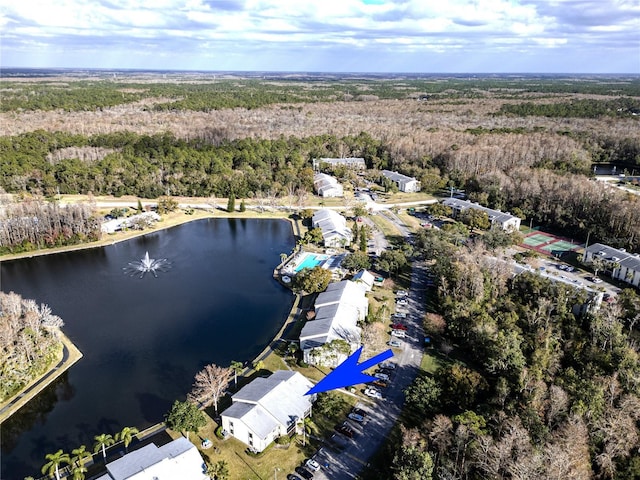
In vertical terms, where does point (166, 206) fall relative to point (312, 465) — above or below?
above

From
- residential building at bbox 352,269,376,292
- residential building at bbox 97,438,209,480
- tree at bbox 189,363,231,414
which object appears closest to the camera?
residential building at bbox 97,438,209,480

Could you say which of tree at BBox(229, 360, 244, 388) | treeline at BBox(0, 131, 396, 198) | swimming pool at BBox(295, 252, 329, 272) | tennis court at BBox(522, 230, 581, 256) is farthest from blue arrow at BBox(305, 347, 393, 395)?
treeline at BBox(0, 131, 396, 198)

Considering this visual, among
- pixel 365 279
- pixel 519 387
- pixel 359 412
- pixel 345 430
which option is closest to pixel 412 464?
pixel 345 430

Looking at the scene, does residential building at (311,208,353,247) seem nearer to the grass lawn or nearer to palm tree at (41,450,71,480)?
the grass lawn

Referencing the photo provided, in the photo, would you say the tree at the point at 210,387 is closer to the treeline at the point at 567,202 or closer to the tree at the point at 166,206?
the tree at the point at 166,206

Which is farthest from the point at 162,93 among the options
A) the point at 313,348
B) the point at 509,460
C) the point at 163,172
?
the point at 509,460

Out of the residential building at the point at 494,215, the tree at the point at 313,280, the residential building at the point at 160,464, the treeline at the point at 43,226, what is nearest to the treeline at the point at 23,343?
the residential building at the point at 160,464

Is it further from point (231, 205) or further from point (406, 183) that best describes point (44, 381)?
point (406, 183)
